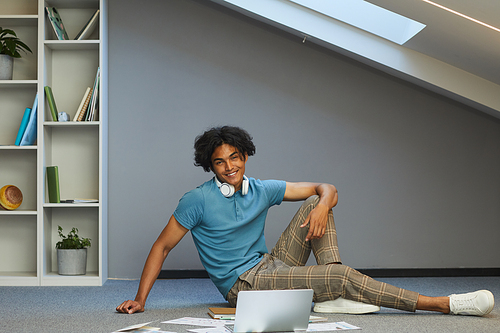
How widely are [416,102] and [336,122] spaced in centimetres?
58

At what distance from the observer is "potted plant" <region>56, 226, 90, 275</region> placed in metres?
2.97

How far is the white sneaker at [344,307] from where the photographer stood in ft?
6.26

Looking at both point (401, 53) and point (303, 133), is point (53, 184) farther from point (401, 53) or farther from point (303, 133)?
point (401, 53)

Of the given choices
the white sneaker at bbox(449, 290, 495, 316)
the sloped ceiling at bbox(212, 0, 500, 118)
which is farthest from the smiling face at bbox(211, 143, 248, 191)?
the sloped ceiling at bbox(212, 0, 500, 118)

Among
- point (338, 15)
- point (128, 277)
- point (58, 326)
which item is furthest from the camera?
point (128, 277)

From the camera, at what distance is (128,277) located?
3172mm

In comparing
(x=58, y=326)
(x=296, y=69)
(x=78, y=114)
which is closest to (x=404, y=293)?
(x=58, y=326)

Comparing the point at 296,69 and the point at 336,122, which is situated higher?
the point at 296,69

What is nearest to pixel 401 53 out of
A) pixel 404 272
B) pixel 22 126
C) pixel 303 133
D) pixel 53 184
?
pixel 303 133

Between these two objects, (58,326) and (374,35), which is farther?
(374,35)

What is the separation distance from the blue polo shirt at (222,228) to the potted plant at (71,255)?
1.22m

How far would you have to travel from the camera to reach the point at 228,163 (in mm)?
2066

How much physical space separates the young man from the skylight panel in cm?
122

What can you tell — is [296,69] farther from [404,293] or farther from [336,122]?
[404,293]
